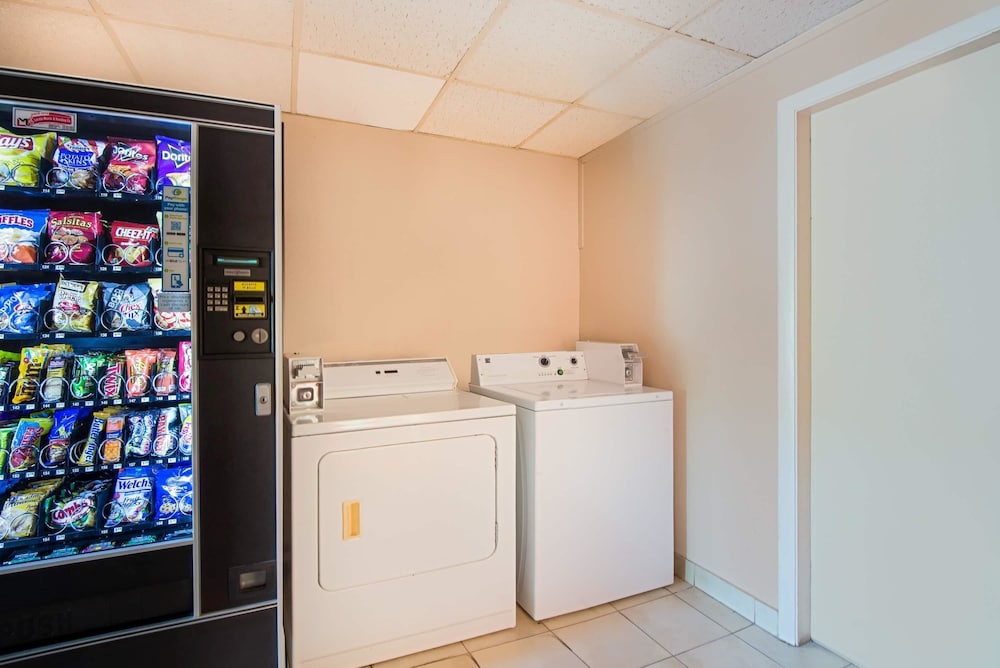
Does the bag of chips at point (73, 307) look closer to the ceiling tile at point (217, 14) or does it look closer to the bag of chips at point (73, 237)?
the bag of chips at point (73, 237)

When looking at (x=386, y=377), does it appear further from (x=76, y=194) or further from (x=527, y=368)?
(x=76, y=194)

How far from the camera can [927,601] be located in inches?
66.5

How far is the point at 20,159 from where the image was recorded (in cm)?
152

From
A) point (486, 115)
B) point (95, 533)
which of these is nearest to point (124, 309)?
point (95, 533)

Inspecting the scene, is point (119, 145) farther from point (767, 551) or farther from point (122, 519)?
point (767, 551)

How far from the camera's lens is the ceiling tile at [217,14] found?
169 centimetres

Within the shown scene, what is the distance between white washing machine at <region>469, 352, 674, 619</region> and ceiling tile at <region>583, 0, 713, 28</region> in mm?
1496

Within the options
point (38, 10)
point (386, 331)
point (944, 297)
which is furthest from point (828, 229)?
point (38, 10)

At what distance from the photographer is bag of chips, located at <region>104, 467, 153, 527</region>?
1.64 m

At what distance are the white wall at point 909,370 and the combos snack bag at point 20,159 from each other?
8.93 feet

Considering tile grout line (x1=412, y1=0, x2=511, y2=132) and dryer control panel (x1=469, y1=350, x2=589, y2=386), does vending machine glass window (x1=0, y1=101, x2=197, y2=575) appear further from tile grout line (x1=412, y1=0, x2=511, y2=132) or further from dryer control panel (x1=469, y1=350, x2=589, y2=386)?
dryer control panel (x1=469, y1=350, x2=589, y2=386)

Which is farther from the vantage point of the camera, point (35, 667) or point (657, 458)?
point (657, 458)

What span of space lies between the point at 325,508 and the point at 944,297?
2.25 metres

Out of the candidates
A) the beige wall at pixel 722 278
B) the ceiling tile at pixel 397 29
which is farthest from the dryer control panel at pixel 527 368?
the ceiling tile at pixel 397 29
